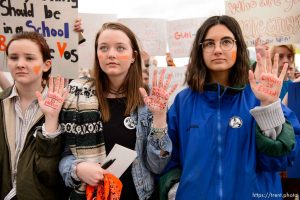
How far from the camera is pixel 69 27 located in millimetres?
2830

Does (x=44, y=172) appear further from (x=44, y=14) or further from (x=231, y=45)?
(x=44, y=14)

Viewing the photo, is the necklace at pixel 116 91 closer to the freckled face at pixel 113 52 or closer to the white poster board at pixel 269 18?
the freckled face at pixel 113 52

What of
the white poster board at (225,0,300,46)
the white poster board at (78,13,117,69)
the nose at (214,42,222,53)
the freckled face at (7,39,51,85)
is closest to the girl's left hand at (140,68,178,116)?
the nose at (214,42,222,53)

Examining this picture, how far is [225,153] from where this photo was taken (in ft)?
5.62

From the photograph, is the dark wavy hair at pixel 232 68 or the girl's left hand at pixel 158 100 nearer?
the girl's left hand at pixel 158 100

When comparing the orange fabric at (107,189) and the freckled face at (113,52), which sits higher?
the freckled face at (113,52)

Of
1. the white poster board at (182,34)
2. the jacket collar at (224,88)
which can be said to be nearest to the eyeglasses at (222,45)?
the jacket collar at (224,88)

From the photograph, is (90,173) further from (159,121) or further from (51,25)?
(51,25)

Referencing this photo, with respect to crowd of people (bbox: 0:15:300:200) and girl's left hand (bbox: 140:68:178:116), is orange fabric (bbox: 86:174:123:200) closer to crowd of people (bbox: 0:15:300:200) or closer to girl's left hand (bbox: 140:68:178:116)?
crowd of people (bbox: 0:15:300:200)

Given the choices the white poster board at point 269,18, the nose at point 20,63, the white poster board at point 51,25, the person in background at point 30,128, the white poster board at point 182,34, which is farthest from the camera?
the white poster board at point 182,34

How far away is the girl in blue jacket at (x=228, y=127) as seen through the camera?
1.65 metres

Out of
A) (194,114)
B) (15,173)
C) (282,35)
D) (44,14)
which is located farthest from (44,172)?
(282,35)

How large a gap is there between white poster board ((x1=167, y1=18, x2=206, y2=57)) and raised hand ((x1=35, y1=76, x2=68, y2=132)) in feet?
7.36

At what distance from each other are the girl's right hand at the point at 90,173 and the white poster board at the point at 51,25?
4.09ft
